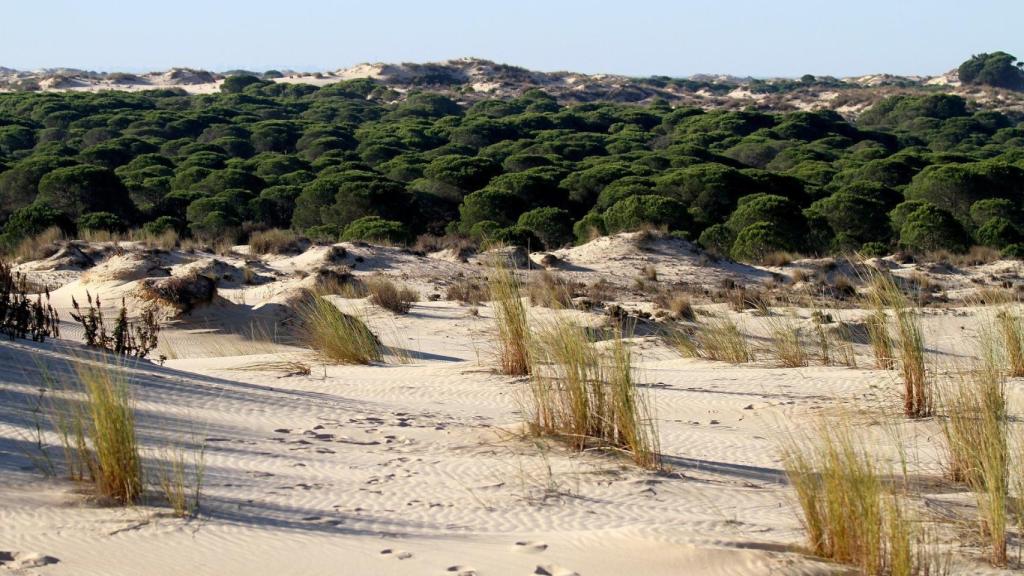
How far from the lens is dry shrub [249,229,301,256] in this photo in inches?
899

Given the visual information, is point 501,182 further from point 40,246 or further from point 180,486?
point 180,486

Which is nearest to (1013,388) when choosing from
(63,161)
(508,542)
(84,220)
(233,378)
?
(508,542)

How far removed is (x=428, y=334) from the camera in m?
15.1

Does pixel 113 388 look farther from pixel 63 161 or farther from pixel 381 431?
pixel 63 161

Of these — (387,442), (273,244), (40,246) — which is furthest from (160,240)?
(387,442)

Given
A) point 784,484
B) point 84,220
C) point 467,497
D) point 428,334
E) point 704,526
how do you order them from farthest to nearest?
point 84,220
point 428,334
point 784,484
point 467,497
point 704,526

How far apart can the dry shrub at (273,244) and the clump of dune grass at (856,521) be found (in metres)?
19.1

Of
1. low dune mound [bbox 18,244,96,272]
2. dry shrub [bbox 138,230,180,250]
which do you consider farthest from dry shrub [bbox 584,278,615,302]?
low dune mound [bbox 18,244,96,272]

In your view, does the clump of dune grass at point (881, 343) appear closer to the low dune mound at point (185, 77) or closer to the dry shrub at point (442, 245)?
the dry shrub at point (442, 245)

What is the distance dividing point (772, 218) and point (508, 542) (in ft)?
74.6

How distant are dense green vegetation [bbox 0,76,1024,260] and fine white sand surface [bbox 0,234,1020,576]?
1466cm

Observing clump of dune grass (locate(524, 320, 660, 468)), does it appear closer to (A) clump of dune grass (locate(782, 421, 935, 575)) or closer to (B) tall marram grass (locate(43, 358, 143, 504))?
(A) clump of dune grass (locate(782, 421, 935, 575))

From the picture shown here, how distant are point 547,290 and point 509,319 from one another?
4.40 m

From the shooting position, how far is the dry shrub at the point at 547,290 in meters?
14.2
